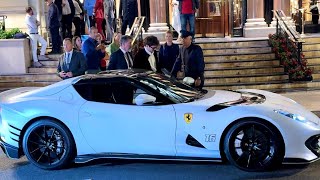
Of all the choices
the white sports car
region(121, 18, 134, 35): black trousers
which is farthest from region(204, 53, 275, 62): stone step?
the white sports car

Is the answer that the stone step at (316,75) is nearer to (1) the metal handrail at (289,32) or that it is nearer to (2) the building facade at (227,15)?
(1) the metal handrail at (289,32)

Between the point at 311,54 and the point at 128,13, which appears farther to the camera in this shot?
the point at 128,13

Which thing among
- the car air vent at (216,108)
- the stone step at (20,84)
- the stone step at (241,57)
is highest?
the stone step at (241,57)

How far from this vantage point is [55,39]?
1505 centimetres

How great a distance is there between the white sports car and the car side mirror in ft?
0.04

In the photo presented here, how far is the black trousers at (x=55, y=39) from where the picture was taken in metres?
14.9

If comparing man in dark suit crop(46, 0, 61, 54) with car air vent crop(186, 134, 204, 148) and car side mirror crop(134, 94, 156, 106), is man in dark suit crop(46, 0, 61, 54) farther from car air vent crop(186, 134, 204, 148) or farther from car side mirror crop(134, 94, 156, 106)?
car air vent crop(186, 134, 204, 148)

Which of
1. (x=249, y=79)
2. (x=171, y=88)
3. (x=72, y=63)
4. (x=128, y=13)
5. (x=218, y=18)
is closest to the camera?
(x=171, y=88)

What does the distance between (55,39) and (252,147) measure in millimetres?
9687

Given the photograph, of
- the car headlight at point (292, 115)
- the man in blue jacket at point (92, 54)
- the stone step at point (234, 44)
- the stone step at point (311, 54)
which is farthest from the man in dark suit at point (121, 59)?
the stone step at point (311, 54)

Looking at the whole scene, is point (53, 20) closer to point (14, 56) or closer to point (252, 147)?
point (14, 56)

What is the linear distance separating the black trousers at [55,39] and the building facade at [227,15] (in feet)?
10.8

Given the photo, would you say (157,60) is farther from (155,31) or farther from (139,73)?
(155,31)

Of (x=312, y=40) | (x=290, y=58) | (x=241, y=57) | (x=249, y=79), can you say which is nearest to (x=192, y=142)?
(x=249, y=79)
